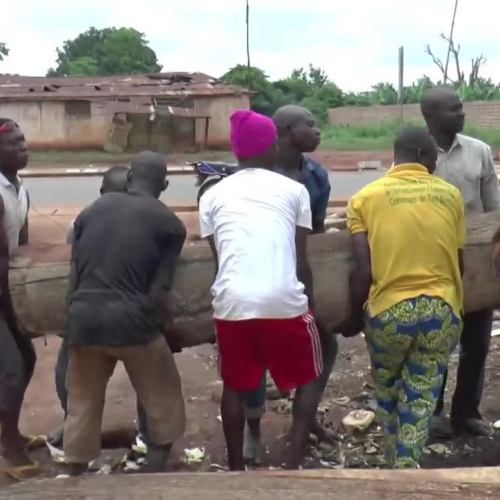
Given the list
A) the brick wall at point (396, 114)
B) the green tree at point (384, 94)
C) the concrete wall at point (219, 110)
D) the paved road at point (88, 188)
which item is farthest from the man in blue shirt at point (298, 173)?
the green tree at point (384, 94)

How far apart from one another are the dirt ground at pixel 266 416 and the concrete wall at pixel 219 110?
726 inches

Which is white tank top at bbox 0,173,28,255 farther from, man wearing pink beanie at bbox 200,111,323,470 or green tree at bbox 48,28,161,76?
green tree at bbox 48,28,161,76

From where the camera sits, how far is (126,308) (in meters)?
3.18

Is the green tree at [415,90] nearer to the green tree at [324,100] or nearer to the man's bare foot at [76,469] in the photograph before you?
the green tree at [324,100]

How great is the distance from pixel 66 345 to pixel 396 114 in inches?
1021

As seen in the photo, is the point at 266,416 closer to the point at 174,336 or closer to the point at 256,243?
the point at 174,336

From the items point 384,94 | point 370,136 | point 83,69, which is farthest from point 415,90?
point 83,69

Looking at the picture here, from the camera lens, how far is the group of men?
3158 millimetres

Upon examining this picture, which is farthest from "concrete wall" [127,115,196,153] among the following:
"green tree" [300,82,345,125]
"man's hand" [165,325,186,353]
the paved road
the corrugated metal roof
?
"man's hand" [165,325,186,353]

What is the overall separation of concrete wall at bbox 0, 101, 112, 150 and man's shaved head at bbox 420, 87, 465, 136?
813 inches

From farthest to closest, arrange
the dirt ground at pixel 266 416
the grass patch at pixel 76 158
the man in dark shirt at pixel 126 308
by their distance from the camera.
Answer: the grass patch at pixel 76 158
the dirt ground at pixel 266 416
the man in dark shirt at pixel 126 308

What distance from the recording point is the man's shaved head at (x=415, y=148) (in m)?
3.36

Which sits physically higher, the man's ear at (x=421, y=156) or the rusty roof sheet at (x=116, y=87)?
the rusty roof sheet at (x=116, y=87)

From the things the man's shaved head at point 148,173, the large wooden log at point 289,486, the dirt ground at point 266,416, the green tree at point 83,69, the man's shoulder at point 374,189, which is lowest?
the dirt ground at point 266,416
